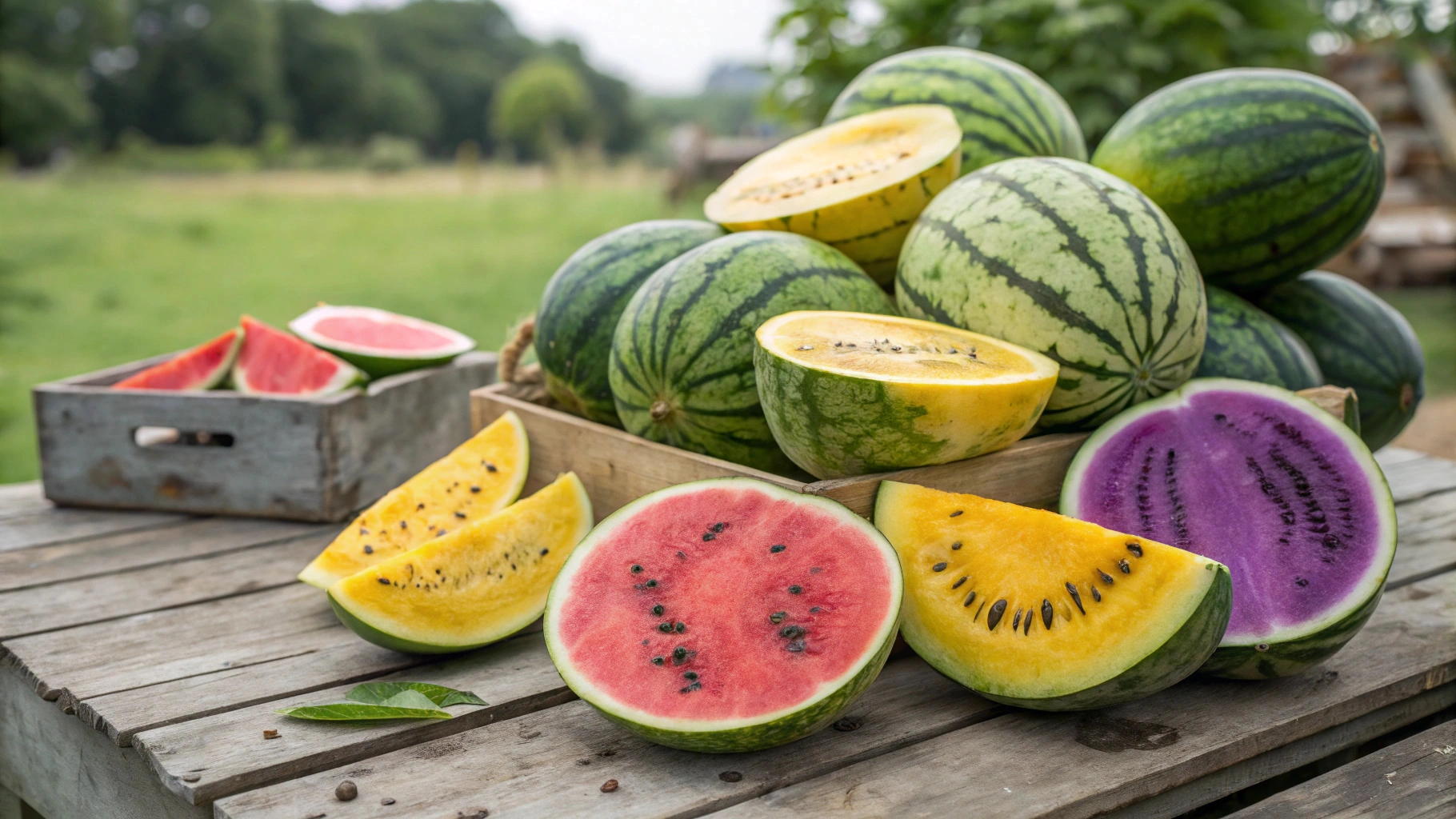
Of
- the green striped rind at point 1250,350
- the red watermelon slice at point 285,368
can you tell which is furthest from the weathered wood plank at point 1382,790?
the red watermelon slice at point 285,368

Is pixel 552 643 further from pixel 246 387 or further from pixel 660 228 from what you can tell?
pixel 246 387

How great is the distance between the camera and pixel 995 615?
1.46 m

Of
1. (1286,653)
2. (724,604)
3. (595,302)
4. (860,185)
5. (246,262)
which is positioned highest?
(860,185)

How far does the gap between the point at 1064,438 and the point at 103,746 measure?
1.60 m

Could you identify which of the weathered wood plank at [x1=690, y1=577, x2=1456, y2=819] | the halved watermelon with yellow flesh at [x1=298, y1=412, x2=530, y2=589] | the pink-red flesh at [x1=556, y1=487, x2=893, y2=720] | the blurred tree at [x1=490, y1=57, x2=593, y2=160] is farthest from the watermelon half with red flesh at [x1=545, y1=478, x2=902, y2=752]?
the blurred tree at [x1=490, y1=57, x2=593, y2=160]

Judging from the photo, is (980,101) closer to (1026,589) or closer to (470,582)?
(1026,589)

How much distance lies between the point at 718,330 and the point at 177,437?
5.47 feet

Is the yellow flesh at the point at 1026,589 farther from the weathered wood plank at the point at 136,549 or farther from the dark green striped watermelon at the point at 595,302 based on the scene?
the weathered wood plank at the point at 136,549

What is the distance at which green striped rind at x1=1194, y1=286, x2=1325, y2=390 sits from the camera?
2.04 meters

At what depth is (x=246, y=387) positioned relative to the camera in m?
2.63

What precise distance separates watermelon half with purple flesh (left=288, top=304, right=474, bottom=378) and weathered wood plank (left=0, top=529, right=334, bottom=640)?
1.87 feet

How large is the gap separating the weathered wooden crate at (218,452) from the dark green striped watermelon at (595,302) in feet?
1.91

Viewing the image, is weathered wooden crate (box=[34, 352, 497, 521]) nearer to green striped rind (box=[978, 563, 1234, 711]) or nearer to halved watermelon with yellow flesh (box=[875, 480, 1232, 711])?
halved watermelon with yellow flesh (box=[875, 480, 1232, 711])

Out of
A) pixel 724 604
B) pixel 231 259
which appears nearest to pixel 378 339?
pixel 724 604
